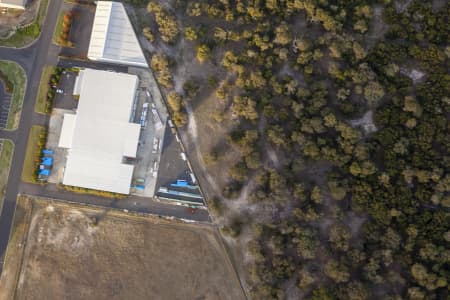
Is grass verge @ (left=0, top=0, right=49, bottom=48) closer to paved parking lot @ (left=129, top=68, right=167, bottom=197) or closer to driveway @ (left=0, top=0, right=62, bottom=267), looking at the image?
driveway @ (left=0, top=0, right=62, bottom=267)

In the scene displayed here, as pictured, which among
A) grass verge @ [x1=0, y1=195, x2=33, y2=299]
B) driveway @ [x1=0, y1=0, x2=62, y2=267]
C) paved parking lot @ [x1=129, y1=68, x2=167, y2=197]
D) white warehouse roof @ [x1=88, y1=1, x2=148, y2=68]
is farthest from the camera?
driveway @ [x1=0, y1=0, x2=62, y2=267]

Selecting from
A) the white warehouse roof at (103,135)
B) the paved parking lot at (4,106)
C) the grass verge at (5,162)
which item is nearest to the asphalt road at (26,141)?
the grass verge at (5,162)

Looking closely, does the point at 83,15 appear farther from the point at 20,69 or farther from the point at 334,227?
the point at 334,227

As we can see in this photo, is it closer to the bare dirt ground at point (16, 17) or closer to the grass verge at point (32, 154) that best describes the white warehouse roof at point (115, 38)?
the bare dirt ground at point (16, 17)

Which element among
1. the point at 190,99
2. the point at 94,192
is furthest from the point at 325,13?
the point at 94,192

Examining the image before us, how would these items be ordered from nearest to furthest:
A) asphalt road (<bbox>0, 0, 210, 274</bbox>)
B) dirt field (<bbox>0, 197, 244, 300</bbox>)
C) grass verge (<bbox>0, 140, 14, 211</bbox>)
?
1. dirt field (<bbox>0, 197, 244, 300</bbox>)
2. asphalt road (<bbox>0, 0, 210, 274</bbox>)
3. grass verge (<bbox>0, 140, 14, 211</bbox>)

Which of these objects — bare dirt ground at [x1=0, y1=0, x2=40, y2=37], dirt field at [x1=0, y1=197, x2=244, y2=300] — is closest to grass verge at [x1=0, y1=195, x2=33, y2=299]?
dirt field at [x1=0, y1=197, x2=244, y2=300]
